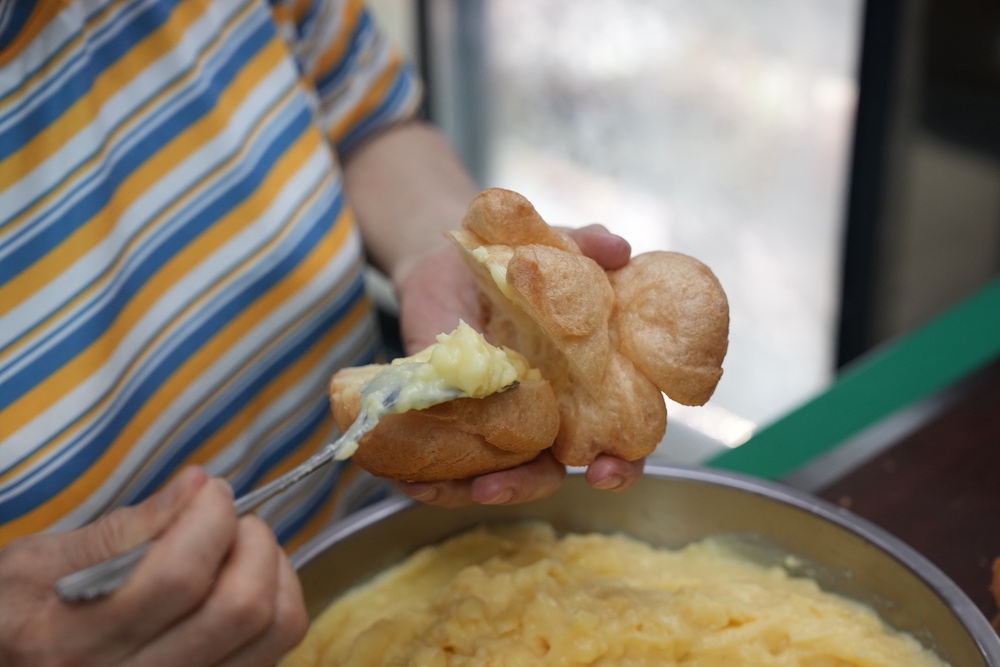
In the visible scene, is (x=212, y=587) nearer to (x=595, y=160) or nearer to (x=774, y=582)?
(x=774, y=582)

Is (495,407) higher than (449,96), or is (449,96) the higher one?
(495,407)

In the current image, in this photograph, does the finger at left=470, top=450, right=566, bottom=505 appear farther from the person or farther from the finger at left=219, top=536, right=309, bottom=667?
the finger at left=219, top=536, right=309, bottom=667

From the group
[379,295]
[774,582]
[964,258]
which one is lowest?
[379,295]

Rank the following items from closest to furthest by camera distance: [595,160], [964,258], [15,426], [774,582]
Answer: [15,426]
[774,582]
[964,258]
[595,160]

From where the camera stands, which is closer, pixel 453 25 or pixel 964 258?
pixel 964 258

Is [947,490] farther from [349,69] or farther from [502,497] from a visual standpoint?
[349,69]

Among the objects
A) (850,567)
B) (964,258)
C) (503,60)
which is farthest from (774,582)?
(503,60)
